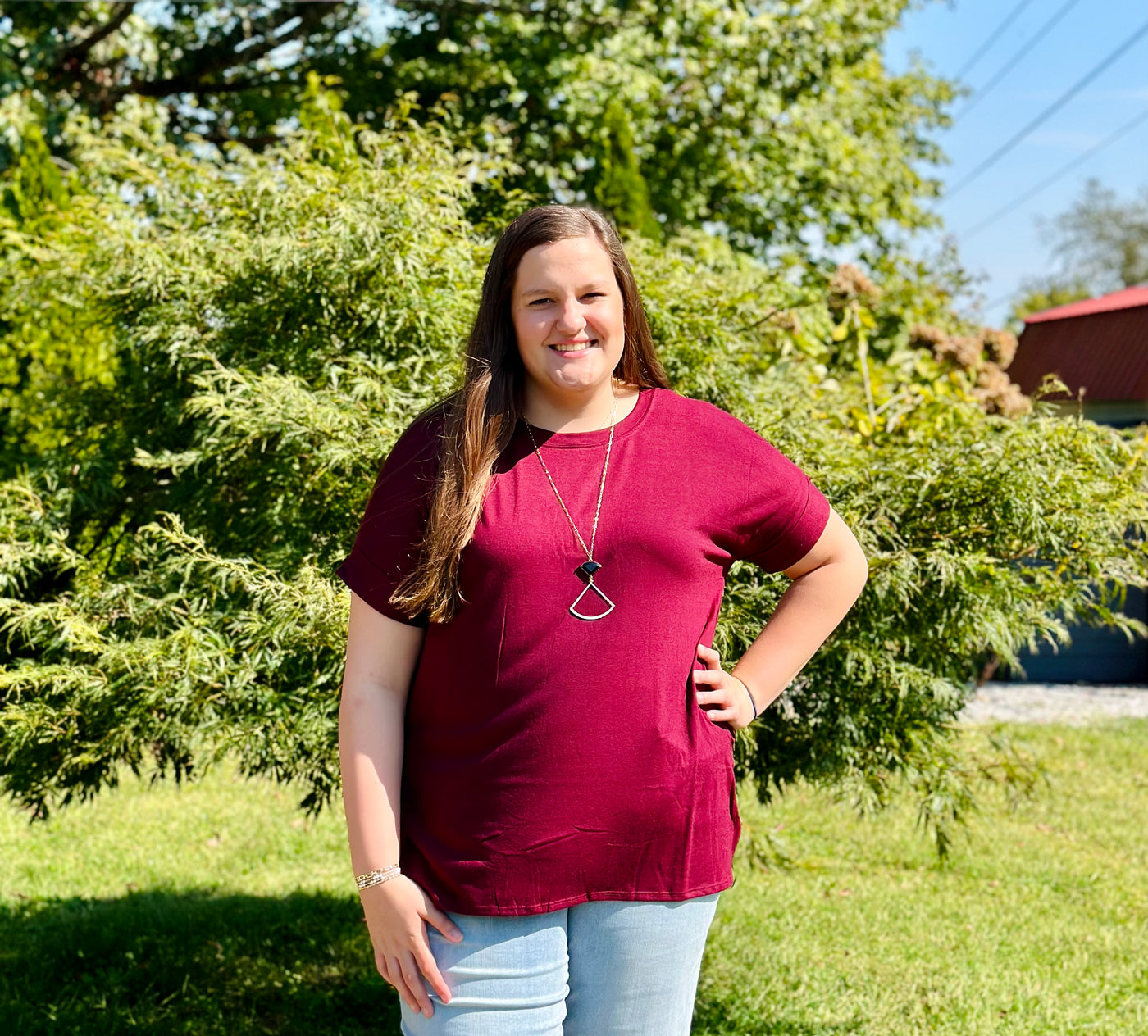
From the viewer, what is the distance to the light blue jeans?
66.7 inches

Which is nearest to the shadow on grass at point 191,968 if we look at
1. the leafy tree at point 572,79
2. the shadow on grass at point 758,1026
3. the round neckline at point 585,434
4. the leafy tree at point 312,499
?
the shadow on grass at point 758,1026

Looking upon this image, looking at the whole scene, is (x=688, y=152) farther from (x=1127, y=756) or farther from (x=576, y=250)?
(x=576, y=250)

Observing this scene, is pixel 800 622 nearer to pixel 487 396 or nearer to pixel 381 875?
pixel 487 396

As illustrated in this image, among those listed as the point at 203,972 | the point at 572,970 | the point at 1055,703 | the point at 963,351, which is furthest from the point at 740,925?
the point at 1055,703

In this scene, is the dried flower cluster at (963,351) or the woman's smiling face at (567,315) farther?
the dried flower cluster at (963,351)

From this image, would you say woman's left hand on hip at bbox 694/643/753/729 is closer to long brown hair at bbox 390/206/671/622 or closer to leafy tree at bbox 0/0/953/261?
long brown hair at bbox 390/206/671/622

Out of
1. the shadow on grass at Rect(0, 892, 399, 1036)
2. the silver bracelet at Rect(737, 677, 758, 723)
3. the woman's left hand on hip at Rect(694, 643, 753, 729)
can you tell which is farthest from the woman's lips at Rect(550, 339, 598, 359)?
the shadow on grass at Rect(0, 892, 399, 1036)

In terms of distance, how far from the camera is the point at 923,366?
4738 millimetres

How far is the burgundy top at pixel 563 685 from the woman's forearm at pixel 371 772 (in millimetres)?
43

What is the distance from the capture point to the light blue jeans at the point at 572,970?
5.56ft

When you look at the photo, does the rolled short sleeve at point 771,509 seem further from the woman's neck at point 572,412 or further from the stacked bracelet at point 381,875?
the stacked bracelet at point 381,875

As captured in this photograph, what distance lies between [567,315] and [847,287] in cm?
336

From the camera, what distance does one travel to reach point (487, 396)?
71.9 inches

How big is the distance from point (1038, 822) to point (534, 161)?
6.52 metres
